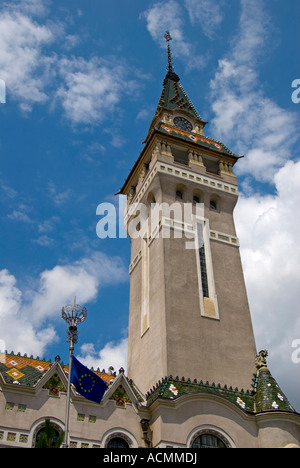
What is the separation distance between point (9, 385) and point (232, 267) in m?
16.6

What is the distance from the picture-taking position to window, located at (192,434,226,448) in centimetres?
2533

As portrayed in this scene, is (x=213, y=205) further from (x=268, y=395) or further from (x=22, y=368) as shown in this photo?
(x=22, y=368)

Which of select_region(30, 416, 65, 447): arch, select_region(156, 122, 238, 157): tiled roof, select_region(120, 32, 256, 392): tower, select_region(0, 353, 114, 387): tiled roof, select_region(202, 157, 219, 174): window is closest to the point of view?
select_region(30, 416, 65, 447): arch

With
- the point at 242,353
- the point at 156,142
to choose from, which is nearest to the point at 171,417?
the point at 242,353

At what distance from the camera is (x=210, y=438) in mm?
25703

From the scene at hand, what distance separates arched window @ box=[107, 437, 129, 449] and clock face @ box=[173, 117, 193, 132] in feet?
87.9

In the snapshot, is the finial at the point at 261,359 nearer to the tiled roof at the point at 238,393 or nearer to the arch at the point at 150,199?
the tiled roof at the point at 238,393

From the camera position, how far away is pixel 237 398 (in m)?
27.6

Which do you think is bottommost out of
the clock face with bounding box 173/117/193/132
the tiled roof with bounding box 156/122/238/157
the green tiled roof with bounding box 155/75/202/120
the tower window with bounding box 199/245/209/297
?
the tower window with bounding box 199/245/209/297

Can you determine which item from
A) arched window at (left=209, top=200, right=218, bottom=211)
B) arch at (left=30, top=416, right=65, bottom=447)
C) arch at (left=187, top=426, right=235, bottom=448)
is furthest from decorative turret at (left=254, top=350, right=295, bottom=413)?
arched window at (left=209, top=200, right=218, bottom=211)

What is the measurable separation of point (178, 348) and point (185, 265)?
5969 millimetres

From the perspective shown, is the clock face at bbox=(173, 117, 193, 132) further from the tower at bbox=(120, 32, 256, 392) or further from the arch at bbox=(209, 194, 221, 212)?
the arch at bbox=(209, 194, 221, 212)

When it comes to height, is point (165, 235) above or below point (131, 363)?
above
